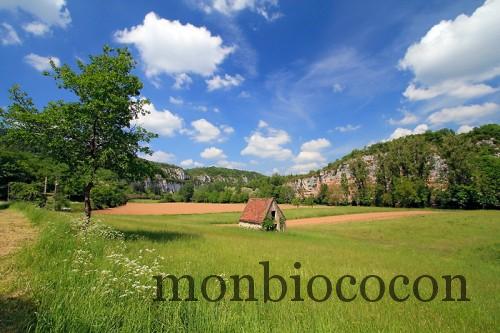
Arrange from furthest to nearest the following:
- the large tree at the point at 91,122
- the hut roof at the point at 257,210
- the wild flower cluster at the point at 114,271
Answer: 1. the hut roof at the point at 257,210
2. the large tree at the point at 91,122
3. the wild flower cluster at the point at 114,271

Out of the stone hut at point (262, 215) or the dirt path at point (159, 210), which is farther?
the dirt path at point (159, 210)

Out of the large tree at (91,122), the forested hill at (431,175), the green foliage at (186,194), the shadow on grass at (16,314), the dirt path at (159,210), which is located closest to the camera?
the shadow on grass at (16,314)

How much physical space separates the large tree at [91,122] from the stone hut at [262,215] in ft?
92.7

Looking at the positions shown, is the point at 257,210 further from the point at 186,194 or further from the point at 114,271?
the point at 186,194

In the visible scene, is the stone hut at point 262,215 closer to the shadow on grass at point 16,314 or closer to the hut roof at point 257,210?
the hut roof at point 257,210

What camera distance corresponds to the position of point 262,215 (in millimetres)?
43469

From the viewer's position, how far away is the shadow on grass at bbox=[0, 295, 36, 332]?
439 centimetres

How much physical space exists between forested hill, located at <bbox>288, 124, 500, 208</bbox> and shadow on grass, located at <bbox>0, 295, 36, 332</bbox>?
344 feet

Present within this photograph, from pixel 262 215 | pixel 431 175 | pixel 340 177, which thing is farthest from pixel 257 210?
pixel 340 177

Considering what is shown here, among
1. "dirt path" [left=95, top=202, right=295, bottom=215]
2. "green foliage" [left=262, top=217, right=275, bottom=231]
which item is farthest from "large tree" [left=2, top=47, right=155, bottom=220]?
"dirt path" [left=95, top=202, right=295, bottom=215]

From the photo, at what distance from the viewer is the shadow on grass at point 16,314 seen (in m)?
4.39

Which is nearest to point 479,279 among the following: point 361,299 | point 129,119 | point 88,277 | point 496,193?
point 361,299

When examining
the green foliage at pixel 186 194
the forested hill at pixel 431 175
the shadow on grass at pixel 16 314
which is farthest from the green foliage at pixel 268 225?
the green foliage at pixel 186 194

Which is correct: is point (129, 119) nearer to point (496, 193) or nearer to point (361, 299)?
point (361, 299)
